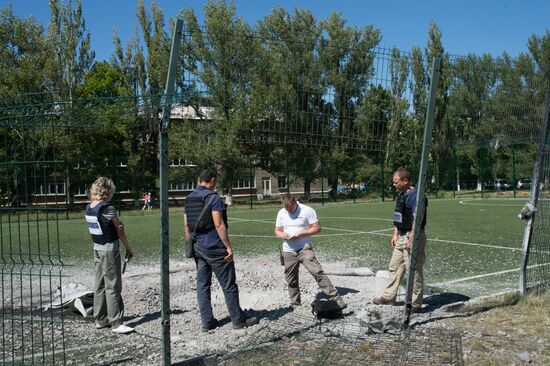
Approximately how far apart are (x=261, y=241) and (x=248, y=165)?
1721 centimetres

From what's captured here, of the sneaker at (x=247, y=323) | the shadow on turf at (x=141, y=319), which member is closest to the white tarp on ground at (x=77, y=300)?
the shadow on turf at (x=141, y=319)

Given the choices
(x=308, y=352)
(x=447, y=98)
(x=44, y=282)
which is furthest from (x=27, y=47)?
(x=308, y=352)

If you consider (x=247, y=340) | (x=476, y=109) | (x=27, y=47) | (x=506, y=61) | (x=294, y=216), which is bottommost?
(x=247, y=340)

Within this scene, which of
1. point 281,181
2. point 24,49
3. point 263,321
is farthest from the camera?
point 24,49

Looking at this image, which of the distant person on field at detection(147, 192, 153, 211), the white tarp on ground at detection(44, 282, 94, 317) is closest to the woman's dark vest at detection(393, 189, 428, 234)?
the white tarp on ground at detection(44, 282, 94, 317)

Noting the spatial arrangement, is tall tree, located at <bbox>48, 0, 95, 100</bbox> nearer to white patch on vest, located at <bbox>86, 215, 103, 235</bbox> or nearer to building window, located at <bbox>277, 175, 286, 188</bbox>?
building window, located at <bbox>277, 175, 286, 188</bbox>

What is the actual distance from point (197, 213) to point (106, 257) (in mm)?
1232

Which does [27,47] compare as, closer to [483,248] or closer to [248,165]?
[248,165]

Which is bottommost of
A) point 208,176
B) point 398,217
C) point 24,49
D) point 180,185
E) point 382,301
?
point 382,301

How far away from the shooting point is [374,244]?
1441 cm

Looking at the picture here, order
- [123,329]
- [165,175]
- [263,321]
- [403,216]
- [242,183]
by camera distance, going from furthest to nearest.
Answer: [242,183] → [403,216] → [263,321] → [123,329] → [165,175]

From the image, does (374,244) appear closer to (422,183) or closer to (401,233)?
(401,233)

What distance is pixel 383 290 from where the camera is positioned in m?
7.83

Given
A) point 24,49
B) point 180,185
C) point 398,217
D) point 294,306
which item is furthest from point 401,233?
point 24,49
